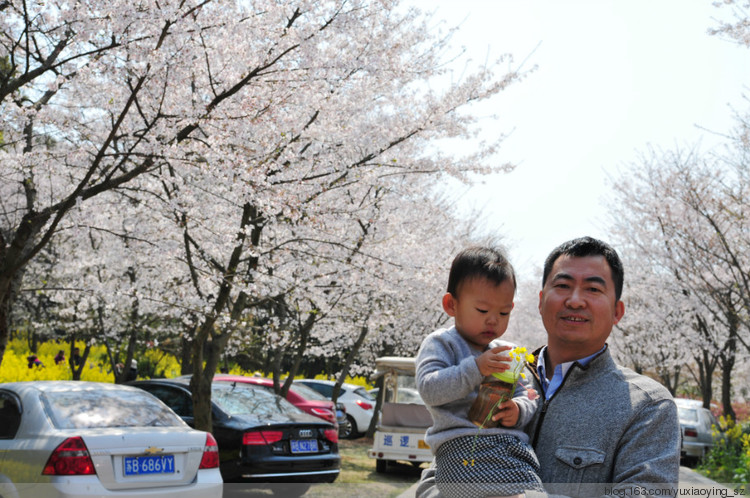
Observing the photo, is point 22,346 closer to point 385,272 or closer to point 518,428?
point 385,272

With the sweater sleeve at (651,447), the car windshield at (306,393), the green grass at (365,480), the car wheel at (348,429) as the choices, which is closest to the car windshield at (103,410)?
the green grass at (365,480)

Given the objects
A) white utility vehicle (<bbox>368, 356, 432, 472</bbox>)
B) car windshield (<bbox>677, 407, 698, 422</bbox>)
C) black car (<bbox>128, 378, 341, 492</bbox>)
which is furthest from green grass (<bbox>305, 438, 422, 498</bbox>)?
car windshield (<bbox>677, 407, 698, 422</bbox>)

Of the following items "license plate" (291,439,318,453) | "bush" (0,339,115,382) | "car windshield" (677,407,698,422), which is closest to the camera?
"license plate" (291,439,318,453)

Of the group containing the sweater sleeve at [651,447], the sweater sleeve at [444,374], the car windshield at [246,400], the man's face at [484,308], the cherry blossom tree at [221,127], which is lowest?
the car windshield at [246,400]

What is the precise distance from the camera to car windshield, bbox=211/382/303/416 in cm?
888

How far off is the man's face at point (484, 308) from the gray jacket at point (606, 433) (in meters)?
0.40

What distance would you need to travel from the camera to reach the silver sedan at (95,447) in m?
5.35

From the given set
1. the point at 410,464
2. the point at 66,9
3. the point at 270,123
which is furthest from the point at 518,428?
the point at 410,464

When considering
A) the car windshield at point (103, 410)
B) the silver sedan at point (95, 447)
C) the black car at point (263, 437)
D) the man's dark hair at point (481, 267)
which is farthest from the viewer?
the black car at point (263, 437)

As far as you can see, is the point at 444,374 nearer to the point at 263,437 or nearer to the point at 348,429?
the point at 263,437

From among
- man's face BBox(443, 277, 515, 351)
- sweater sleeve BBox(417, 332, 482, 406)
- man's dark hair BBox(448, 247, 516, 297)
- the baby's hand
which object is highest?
man's dark hair BBox(448, 247, 516, 297)

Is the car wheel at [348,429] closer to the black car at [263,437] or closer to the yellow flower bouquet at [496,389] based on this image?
the black car at [263,437]

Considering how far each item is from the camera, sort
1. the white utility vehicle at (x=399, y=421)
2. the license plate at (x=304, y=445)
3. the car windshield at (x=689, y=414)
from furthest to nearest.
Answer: the car windshield at (x=689, y=414), the white utility vehicle at (x=399, y=421), the license plate at (x=304, y=445)

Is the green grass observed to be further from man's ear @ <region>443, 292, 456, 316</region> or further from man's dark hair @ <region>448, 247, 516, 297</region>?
man's dark hair @ <region>448, 247, 516, 297</region>
